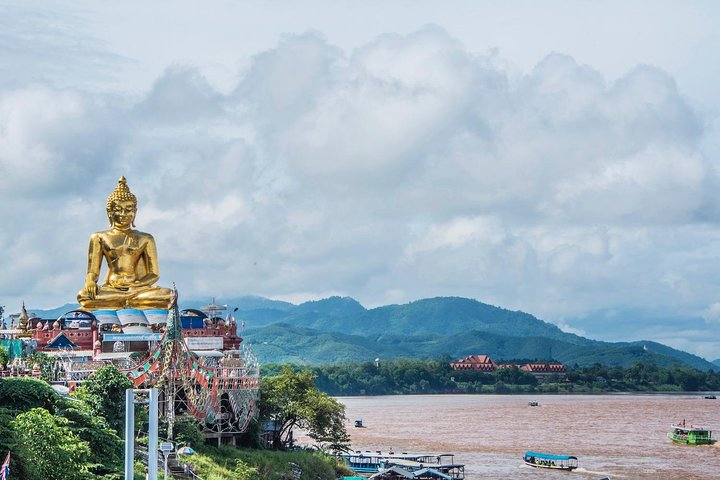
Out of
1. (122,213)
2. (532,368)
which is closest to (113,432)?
(122,213)

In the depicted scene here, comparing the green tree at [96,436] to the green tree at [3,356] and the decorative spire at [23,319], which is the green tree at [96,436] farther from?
the decorative spire at [23,319]

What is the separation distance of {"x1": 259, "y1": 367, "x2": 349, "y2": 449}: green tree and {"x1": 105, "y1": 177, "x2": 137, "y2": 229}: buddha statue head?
320 inches

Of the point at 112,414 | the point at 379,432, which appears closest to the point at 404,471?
the point at 112,414

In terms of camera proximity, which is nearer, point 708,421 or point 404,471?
point 404,471

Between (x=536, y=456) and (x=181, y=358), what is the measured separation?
2065cm

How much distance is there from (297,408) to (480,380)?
103 meters

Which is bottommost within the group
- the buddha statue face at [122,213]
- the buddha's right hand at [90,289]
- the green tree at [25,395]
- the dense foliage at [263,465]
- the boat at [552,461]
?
the boat at [552,461]

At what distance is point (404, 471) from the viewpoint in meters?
45.1

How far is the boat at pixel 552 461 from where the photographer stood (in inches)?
2135

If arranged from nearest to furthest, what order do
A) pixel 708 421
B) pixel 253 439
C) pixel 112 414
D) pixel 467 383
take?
pixel 112 414 < pixel 253 439 < pixel 708 421 < pixel 467 383

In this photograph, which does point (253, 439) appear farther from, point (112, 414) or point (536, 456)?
point (536, 456)

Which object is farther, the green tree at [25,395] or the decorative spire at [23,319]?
the decorative spire at [23,319]

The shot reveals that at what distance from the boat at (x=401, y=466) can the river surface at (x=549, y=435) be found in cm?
230

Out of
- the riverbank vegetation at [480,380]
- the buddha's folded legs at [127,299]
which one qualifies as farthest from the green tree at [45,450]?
the riverbank vegetation at [480,380]
